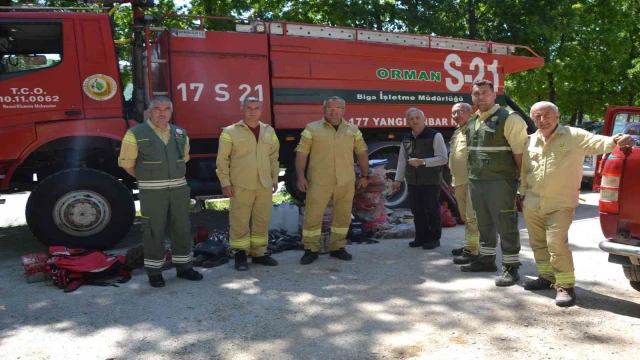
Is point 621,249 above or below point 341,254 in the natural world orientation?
above

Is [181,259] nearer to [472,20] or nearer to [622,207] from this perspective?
[622,207]

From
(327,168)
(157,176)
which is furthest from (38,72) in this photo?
(327,168)

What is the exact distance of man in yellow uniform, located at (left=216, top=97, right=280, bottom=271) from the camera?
505 cm

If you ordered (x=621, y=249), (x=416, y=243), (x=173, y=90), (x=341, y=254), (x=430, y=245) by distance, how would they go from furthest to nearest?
(x=173, y=90)
(x=416, y=243)
(x=430, y=245)
(x=341, y=254)
(x=621, y=249)

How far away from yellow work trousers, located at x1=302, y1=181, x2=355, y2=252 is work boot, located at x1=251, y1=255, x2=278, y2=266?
1.27ft

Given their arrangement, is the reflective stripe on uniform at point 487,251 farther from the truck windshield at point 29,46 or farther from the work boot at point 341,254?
the truck windshield at point 29,46

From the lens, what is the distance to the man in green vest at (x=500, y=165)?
4473mm

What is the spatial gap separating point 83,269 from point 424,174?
143 inches

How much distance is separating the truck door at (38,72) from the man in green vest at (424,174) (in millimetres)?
3737

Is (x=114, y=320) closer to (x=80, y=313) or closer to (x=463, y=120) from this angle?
(x=80, y=313)

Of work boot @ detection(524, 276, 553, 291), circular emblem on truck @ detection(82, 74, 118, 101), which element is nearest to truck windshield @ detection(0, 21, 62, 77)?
circular emblem on truck @ detection(82, 74, 118, 101)

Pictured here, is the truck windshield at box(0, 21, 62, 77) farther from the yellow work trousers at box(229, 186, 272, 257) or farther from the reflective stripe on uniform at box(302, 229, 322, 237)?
the reflective stripe on uniform at box(302, 229, 322, 237)

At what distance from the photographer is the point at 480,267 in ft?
16.3

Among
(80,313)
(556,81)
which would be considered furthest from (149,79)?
(556,81)
